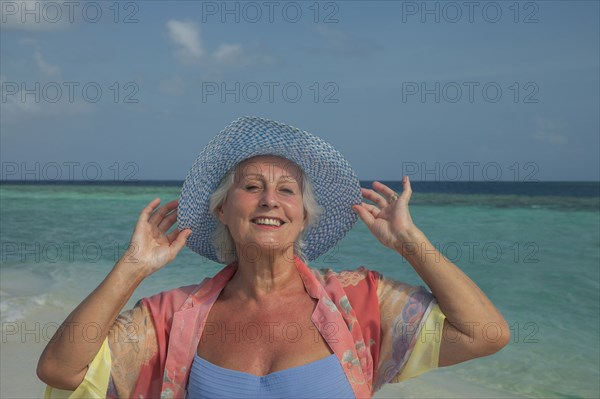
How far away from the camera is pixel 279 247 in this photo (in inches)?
94.1

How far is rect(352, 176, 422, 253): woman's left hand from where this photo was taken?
2238mm

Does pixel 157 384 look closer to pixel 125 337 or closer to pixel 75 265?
pixel 125 337

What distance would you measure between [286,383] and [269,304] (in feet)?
1.18

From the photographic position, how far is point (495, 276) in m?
8.79

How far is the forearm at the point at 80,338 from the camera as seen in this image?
2.11m

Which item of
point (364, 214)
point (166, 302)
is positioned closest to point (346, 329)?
point (364, 214)

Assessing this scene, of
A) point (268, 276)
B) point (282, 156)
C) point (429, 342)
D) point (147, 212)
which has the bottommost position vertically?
point (429, 342)

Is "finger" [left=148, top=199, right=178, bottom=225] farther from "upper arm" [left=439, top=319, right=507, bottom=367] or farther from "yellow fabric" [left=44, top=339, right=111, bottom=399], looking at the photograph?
"upper arm" [left=439, top=319, right=507, bottom=367]

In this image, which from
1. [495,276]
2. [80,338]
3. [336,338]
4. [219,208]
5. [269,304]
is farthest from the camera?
[495,276]

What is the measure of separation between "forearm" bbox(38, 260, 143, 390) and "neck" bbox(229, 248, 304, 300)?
478 millimetres

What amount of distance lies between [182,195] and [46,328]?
396 centimetres

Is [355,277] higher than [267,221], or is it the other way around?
[267,221]

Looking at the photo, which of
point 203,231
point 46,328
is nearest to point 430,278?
point 203,231

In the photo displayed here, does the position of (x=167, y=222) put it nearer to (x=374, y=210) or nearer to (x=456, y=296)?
(x=374, y=210)
